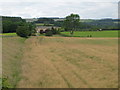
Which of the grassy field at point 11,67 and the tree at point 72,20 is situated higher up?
the tree at point 72,20

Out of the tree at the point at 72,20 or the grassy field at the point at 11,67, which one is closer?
the grassy field at the point at 11,67

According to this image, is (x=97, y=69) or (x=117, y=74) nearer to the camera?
(x=117, y=74)

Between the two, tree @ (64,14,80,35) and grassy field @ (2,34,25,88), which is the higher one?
tree @ (64,14,80,35)

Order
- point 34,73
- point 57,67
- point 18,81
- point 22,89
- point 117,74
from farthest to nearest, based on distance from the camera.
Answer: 1. point 57,67
2. point 34,73
3. point 117,74
4. point 18,81
5. point 22,89

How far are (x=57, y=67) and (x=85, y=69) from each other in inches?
86.5

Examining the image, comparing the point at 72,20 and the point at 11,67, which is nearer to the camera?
the point at 11,67

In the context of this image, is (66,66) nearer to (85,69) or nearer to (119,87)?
(85,69)

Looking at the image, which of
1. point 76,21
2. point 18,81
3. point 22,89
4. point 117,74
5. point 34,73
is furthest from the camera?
point 76,21

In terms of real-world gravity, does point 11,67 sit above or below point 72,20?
below

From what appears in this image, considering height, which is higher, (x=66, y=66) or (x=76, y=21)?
(x=76, y=21)

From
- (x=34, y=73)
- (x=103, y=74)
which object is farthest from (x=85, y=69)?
(x=34, y=73)

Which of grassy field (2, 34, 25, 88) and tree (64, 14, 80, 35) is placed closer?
grassy field (2, 34, 25, 88)

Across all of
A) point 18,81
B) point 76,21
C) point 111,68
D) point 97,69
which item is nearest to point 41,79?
point 18,81

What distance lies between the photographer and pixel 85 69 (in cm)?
1391
